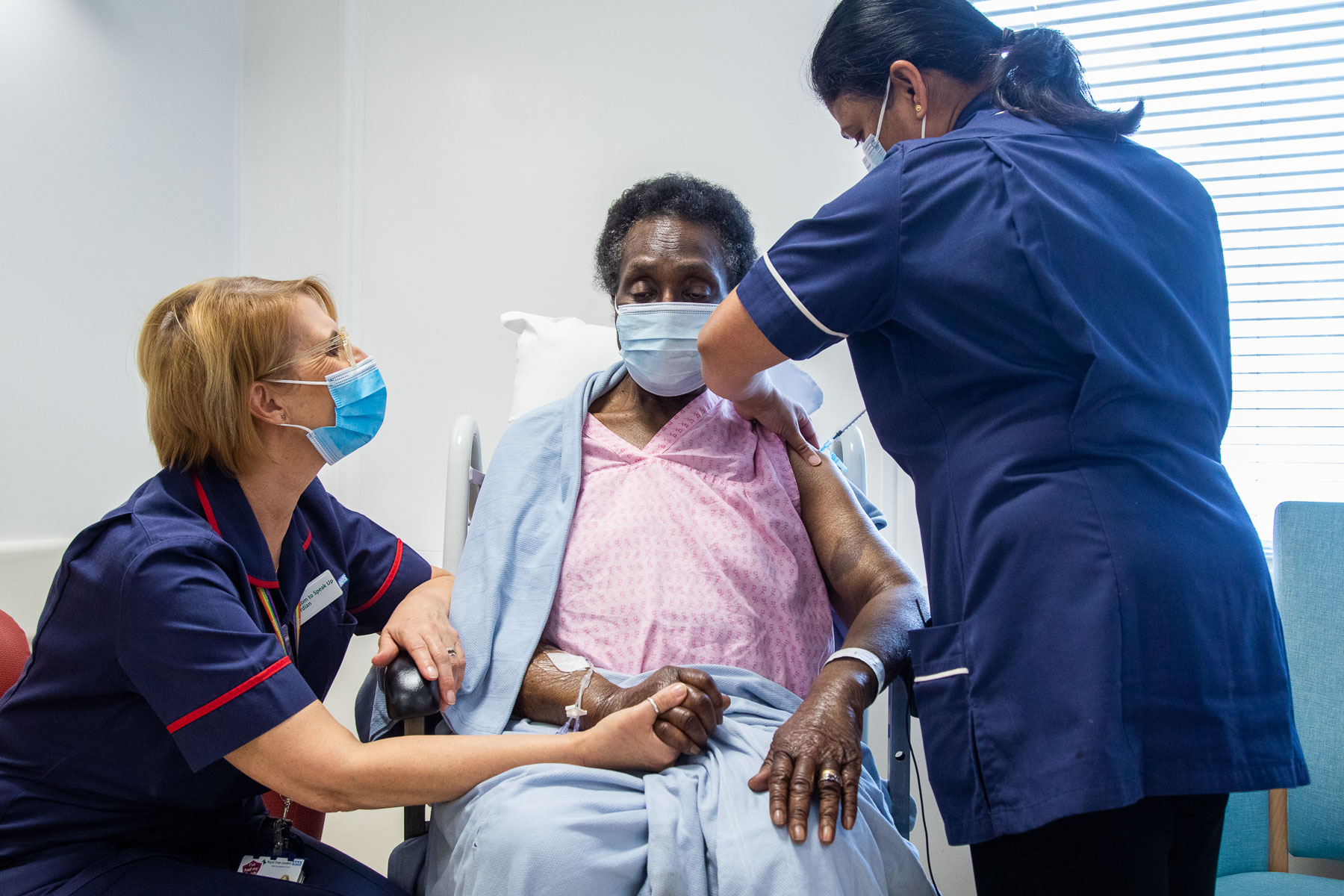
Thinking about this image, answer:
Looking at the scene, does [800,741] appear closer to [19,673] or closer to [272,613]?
[272,613]

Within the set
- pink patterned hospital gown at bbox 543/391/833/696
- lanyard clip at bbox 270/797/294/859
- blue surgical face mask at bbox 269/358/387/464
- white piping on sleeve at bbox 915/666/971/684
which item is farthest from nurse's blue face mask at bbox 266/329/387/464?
white piping on sleeve at bbox 915/666/971/684

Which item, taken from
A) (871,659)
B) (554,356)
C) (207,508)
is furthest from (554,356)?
(871,659)

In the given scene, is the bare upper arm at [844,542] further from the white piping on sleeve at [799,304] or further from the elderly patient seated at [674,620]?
the white piping on sleeve at [799,304]

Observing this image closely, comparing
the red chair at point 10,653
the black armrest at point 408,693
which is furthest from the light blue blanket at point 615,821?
the red chair at point 10,653

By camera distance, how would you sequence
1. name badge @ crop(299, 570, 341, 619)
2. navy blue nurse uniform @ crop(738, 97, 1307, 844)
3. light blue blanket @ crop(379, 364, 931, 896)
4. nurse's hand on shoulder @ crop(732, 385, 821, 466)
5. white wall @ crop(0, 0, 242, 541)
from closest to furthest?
navy blue nurse uniform @ crop(738, 97, 1307, 844), light blue blanket @ crop(379, 364, 931, 896), name badge @ crop(299, 570, 341, 619), nurse's hand on shoulder @ crop(732, 385, 821, 466), white wall @ crop(0, 0, 242, 541)

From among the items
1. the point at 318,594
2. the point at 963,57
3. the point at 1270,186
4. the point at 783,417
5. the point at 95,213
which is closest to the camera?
the point at 963,57

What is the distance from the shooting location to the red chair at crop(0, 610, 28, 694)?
1.61 meters

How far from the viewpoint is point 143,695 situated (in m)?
1.19

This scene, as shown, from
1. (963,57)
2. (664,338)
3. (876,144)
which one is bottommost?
(664,338)

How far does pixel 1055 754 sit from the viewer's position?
1021 mm

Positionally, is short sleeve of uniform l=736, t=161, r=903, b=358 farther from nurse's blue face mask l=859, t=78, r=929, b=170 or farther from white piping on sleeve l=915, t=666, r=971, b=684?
white piping on sleeve l=915, t=666, r=971, b=684

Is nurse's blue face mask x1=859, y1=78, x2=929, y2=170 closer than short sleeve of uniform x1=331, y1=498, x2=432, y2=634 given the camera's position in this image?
Yes

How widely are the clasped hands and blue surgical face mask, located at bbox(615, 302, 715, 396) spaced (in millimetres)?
604

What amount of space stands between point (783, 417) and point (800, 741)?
0.71 meters
